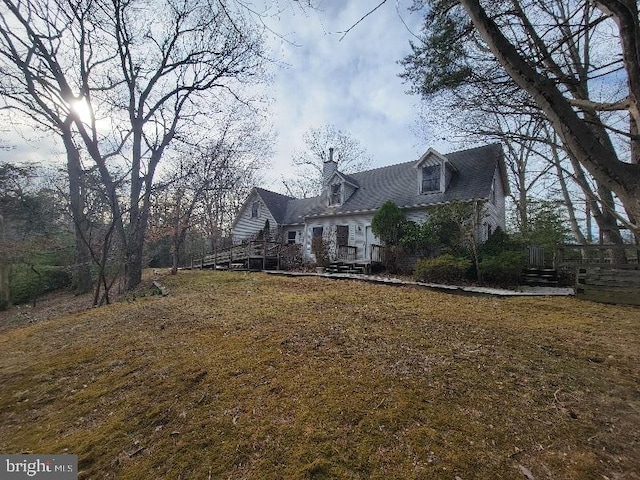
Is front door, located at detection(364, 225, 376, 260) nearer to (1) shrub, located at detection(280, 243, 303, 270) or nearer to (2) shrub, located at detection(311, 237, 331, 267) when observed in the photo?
(2) shrub, located at detection(311, 237, 331, 267)

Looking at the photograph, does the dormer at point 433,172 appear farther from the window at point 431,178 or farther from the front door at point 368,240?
the front door at point 368,240

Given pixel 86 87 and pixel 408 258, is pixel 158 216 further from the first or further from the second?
pixel 408 258

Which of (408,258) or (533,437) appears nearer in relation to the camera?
(533,437)

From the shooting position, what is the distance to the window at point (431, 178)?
13.8 m

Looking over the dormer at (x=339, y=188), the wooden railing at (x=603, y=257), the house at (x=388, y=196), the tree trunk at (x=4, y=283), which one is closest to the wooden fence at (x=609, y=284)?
the wooden railing at (x=603, y=257)

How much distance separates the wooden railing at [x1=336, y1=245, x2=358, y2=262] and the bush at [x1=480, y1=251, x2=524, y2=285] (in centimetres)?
672

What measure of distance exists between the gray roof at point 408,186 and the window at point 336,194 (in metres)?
0.45

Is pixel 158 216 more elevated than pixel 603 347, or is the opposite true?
pixel 158 216

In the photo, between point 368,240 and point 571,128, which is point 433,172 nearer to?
point 368,240

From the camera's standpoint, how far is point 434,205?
12656 millimetres

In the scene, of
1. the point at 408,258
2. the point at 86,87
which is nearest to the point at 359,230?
the point at 408,258

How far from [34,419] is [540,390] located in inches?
182

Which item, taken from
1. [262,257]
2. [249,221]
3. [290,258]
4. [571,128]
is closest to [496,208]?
[290,258]

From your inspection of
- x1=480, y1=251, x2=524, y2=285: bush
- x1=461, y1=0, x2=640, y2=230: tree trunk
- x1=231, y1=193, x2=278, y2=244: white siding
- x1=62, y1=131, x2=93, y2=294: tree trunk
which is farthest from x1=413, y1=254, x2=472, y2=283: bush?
x1=231, y1=193, x2=278, y2=244: white siding
